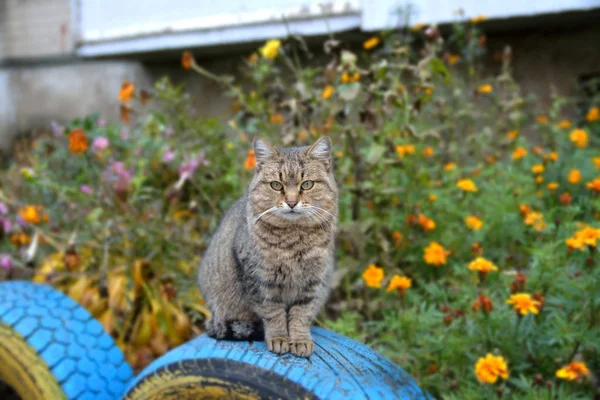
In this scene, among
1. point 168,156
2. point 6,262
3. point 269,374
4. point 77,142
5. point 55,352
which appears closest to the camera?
point 269,374

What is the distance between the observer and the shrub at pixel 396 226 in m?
2.36

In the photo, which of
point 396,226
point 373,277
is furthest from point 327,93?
point 373,277

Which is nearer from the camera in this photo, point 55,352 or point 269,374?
point 269,374

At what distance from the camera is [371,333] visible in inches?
105

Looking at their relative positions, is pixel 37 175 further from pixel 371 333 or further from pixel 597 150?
pixel 597 150

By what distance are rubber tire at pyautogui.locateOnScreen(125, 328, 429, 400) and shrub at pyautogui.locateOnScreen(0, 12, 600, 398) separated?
Result: 0.52 metres

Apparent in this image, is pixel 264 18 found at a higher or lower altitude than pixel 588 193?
higher

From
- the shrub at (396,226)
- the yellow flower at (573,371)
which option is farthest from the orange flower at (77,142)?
the yellow flower at (573,371)

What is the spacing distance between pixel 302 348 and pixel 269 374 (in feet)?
0.55

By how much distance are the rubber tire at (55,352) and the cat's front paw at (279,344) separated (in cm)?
93

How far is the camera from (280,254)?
1947 mm

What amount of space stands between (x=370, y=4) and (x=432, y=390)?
3.40m

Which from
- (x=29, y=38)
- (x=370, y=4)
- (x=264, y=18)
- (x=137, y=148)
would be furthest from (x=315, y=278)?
(x=29, y=38)

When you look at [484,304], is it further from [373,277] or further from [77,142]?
[77,142]
